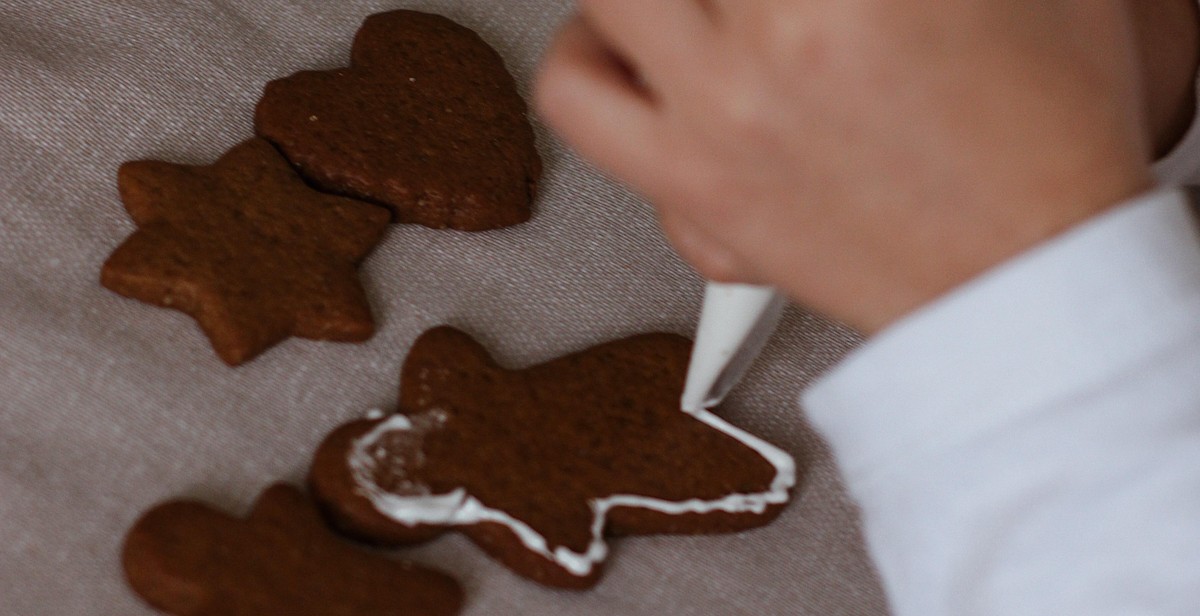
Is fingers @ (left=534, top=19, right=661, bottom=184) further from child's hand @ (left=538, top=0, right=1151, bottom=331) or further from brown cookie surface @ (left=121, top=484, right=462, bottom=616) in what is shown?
brown cookie surface @ (left=121, top=484, right=462, bottom=616)

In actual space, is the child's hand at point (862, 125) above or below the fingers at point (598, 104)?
above

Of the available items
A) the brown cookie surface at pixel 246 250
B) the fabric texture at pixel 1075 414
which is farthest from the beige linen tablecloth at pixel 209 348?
the fabric texture at pixel 1075 414

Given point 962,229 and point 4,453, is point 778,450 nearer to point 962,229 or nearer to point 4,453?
point 962,229

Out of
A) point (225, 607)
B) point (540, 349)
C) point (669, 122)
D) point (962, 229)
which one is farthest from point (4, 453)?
point (962, 229)

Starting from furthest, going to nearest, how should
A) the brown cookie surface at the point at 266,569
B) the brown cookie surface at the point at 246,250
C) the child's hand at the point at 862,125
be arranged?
1. the brown cookie surface at the point at 246,250
2. the brown cookie surface at the point at 266,569
3. the child's hand at the point at 862,125

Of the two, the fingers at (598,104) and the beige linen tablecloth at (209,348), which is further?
the beige linen tablecloth at (209,348)

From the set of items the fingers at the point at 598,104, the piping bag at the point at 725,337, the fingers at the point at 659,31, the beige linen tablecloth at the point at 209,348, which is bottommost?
the beige linen tablecloth at the point at 209,348

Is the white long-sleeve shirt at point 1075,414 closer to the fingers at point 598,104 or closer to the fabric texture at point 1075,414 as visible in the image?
the fabric texture at point 1075,414
